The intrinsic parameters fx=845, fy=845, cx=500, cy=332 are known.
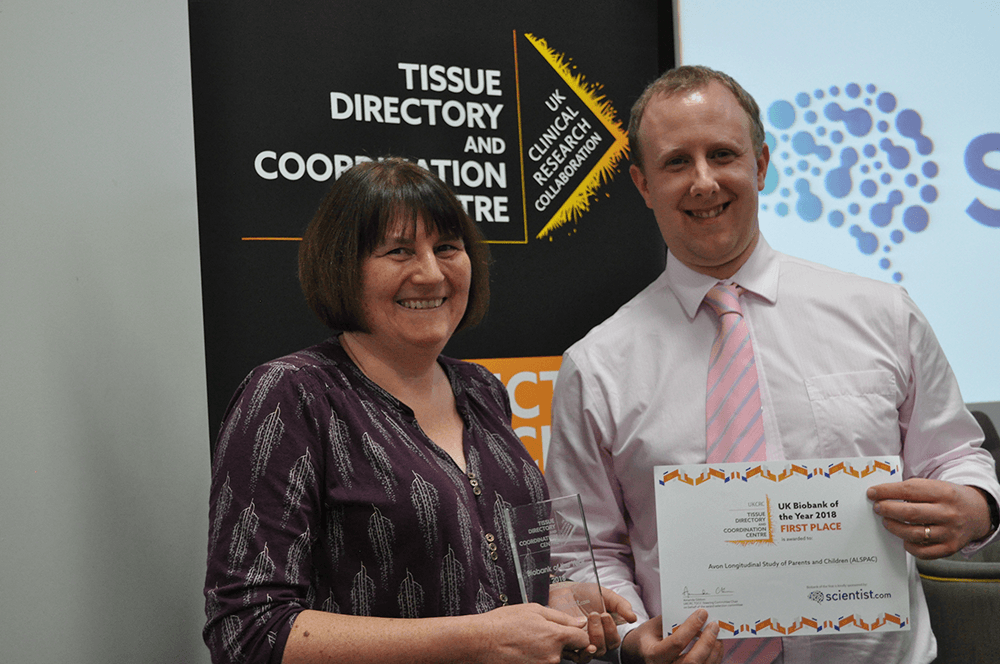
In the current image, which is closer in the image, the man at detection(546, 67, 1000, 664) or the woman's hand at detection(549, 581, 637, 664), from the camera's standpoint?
the woman's hand at detection(549, 581, 637, 664)

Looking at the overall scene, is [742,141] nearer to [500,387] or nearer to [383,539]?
[500,387]

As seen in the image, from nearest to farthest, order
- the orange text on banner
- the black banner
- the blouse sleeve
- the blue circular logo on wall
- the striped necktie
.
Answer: the blouse sleeve, the striped necktie, the black banner, the orange text on banner, the blue circular logo on wall

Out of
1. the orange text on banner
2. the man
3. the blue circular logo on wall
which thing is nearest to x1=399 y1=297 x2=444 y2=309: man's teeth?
the man

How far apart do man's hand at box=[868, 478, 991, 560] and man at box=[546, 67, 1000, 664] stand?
105 mm

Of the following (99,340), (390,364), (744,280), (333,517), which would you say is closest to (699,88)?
(744,280)

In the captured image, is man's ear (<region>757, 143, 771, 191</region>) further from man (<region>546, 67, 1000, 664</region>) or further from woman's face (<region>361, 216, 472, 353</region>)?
woman's face (<region>361, 216, 472, 353</region>)

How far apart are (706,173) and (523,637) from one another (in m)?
1.07

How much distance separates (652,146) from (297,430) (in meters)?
1.06

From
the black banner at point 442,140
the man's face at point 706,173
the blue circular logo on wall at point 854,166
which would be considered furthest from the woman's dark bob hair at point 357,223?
the blue circular logo on wall at point 854,166

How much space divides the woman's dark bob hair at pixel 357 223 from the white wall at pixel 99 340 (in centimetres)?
43

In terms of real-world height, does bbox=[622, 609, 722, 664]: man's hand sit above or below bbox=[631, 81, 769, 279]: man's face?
below

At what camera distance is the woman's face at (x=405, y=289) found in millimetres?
1627

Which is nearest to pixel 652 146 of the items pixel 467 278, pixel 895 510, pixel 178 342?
pixel 467 278

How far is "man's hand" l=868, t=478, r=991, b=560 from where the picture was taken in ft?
5.16
